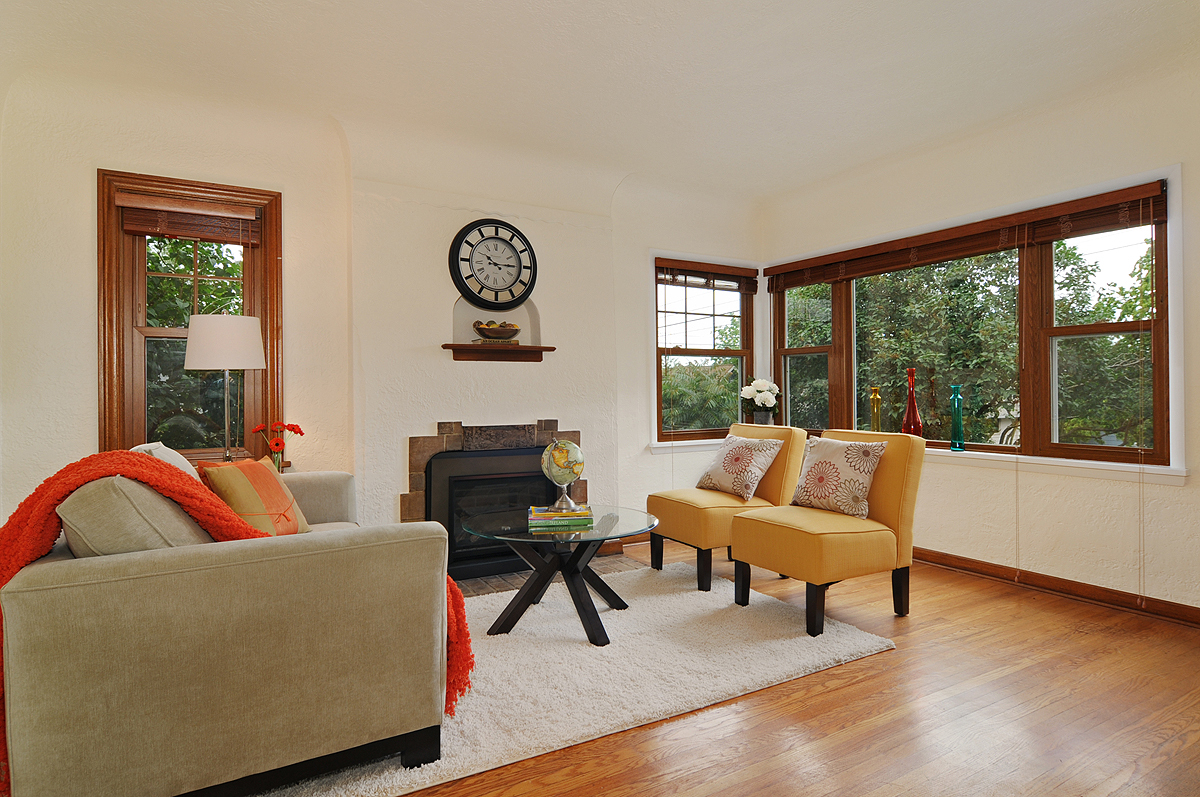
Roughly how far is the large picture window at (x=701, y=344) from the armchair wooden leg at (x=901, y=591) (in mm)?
2180

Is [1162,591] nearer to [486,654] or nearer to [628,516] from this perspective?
[628,516]

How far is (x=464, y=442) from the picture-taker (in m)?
4.06

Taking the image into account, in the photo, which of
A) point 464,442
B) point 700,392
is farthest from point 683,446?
point 464,442

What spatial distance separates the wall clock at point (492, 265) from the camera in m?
4.05

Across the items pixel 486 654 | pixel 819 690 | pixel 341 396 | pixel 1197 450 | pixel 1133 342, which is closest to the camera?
pixel 819 690

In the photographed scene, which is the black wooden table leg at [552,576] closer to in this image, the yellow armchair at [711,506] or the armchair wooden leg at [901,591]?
the yellow armchair at [711,506]

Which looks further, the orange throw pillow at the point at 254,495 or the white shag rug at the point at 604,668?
the orange throw pillow at the point at 254,495

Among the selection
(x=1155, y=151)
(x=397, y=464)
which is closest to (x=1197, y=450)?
(x=1155, y=151)

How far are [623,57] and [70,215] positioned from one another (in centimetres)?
273

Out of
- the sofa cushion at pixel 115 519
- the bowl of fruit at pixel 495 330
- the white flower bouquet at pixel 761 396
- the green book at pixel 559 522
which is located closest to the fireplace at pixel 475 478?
the bowl of fruit at pixel 495 330

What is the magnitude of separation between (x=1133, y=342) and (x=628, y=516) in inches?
105

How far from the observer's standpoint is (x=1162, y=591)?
3188 mm

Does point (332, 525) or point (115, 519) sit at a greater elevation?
point (115, 519)

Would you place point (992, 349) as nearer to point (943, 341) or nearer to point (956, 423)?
point (943, 341)
